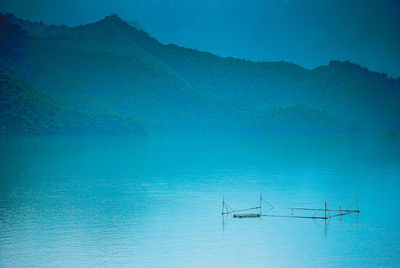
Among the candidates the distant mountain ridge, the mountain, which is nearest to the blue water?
the mountain

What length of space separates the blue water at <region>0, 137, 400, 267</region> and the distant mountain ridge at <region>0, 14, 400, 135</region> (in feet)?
273

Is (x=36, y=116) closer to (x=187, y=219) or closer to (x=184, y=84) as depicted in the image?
(x=184, y=84)

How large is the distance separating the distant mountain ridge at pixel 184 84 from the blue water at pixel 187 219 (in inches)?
3282

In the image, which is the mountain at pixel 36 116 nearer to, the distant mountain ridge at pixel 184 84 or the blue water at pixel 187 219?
the distant mountain ridge at pixel 184 84

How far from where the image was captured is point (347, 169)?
1751 inches

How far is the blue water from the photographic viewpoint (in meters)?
17.4

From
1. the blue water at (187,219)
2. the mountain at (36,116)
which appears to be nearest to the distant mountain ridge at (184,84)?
the mountain at (36,116)

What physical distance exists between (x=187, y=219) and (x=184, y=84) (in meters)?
128

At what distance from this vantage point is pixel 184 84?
149 metres

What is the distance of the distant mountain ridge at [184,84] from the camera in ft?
411

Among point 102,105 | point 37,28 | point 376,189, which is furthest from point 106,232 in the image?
point 37,28

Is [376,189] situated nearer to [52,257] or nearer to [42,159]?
[52,257]

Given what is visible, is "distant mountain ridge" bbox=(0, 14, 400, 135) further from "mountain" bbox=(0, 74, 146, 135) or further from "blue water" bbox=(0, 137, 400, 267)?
"blue water" bbox=(0, 137, 400, 267)

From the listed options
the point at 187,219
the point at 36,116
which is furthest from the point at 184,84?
the point at 187,219
